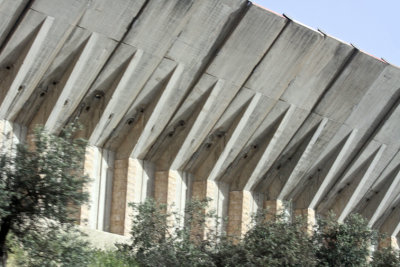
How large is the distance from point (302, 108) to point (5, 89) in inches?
432

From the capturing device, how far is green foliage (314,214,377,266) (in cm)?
3133

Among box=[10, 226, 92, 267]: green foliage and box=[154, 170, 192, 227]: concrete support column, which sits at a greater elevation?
box=[154, 170, 192, 227]: concrete support column

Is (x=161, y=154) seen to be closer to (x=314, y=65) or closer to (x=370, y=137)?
(x=314, y=65)

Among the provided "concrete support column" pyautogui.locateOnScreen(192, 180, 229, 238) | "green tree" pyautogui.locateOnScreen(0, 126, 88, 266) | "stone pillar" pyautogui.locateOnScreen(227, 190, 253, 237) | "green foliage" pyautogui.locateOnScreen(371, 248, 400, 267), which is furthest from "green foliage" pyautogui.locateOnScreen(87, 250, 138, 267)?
"stone pillar" pyautogui.locateOnScreen(227, 190, 253, 237)

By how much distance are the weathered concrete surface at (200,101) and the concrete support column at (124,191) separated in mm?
43

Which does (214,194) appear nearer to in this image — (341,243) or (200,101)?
(200,101)

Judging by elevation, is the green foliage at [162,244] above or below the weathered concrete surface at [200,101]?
below

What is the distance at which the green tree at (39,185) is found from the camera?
21094mm

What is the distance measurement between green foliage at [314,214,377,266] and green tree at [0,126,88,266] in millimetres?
11148

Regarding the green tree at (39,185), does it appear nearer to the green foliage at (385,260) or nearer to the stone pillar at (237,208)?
the green foliage at (385,260)

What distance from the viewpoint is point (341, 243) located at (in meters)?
31.5

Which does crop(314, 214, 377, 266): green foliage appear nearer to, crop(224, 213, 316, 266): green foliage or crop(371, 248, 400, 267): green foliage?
crop(371, 248, 400, 267): green foliage

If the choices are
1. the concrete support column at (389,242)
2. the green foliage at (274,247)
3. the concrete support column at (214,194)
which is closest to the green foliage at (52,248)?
the green foliage at (274,247)

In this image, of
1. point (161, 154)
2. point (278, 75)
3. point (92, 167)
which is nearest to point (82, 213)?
point (92, 167)
